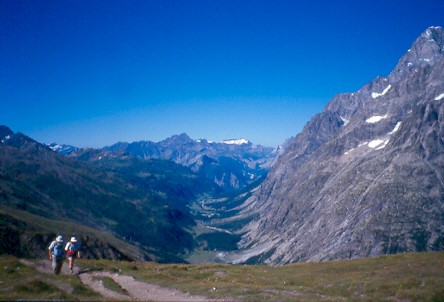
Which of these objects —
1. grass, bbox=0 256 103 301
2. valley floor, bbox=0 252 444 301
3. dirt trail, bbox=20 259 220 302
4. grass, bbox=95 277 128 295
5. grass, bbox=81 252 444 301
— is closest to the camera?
grass, bbox=0 256 103 301

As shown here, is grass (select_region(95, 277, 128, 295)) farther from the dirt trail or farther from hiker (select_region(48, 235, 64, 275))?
hiker (select_region(48, 235, 64, 275))

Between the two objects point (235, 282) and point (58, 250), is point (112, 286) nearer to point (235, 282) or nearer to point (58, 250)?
point (58, 250)

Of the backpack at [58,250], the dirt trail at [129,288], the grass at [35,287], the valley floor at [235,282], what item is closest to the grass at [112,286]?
the valley floor at [235,282]

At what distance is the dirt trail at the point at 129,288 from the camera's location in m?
37.1

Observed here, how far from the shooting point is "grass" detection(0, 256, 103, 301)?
91.7 ft

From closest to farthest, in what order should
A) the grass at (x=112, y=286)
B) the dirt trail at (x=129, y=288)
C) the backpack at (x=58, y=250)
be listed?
the dirt trail at (x=129, y=288) → the grass at (x=112, y=286) → the backpack at (x=58, y=250)

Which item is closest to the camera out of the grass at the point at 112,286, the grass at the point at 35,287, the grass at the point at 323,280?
the grass at the point at 35,287

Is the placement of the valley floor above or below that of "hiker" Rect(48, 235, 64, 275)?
below

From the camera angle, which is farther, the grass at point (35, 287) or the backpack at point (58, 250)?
the backpack at point (58, 250)

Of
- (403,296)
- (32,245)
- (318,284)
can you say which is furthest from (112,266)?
(32,245)

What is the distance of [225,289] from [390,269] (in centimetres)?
2423

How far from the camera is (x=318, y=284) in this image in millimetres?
45281

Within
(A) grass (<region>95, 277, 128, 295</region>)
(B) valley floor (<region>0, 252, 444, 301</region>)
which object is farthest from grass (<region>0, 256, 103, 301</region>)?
(A) grass (<region>95, 277, 128, 295</region>)

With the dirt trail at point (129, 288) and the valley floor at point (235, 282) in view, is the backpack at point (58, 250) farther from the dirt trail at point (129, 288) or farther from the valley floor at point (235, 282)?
the dirt trail at point (129, 288)
